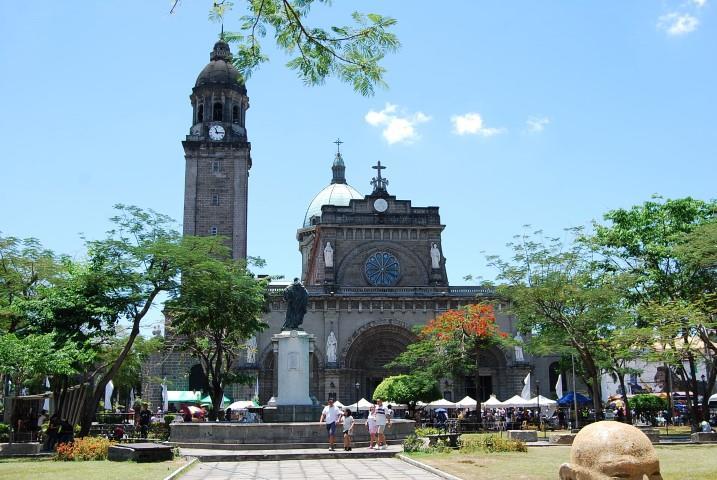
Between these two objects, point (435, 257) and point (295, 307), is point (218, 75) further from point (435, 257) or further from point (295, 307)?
point (295, 307)

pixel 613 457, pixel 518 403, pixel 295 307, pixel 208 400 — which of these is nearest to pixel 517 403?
pixel 518 403

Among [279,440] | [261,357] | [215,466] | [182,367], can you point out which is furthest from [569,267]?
[182,367]

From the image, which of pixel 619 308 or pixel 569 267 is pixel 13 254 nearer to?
pixel 569 267

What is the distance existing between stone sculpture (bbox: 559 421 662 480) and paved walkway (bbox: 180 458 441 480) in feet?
17.8

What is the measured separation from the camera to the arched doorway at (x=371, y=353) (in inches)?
2082

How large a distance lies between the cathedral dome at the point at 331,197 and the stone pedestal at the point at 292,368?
164ft

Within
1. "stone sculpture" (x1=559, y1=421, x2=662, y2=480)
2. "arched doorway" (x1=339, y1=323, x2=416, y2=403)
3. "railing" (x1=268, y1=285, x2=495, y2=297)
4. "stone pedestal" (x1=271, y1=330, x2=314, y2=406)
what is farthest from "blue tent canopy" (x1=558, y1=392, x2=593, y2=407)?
"stone sculpture" (x1=559, y1=421, x2=662, y2=480)

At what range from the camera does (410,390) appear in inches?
1615

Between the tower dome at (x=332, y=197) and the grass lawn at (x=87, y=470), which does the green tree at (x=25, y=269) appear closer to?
the grass lawn at (x=87, y=470)

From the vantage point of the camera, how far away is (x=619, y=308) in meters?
31.8

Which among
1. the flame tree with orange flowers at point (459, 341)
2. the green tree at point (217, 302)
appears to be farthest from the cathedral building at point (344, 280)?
the green tree at point (217, 302)

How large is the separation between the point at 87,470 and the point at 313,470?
15.5 feet

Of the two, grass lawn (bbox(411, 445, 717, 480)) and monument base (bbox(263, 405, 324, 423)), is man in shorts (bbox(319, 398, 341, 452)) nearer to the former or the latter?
grass lawn (bbox(411, 445, 717, 480))

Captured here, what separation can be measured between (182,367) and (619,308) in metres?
32.7
